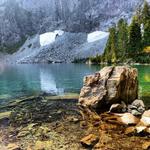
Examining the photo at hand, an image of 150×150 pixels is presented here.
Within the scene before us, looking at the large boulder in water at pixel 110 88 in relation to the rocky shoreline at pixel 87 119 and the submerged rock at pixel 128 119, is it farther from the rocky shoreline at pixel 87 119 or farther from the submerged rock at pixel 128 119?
the submerged rock at pixel 128 119

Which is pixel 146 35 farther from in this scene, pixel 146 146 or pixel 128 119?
pixel 146 146

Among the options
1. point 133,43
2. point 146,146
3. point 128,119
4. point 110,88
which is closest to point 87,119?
point 128,119

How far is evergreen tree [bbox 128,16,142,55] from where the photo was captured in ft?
398

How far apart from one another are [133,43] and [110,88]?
9258 centimetres

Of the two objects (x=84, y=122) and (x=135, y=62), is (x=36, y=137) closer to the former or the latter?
(x=84, y=122)

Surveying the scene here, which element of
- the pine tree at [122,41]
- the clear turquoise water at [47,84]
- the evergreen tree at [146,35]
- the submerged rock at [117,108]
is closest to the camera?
the submerged rock at [117,108]

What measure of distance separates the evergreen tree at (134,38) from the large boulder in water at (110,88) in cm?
8817

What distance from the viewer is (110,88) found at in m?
33.6

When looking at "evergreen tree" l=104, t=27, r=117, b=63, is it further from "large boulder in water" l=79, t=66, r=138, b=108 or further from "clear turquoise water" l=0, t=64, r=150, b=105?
"large boulder in water" l=79, t=66, r=138, b=108

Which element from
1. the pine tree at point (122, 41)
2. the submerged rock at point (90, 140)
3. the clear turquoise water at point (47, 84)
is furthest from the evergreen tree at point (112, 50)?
the submerged rock at point (90, 140)

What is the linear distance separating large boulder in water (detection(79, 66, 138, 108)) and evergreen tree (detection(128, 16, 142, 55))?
289 ft

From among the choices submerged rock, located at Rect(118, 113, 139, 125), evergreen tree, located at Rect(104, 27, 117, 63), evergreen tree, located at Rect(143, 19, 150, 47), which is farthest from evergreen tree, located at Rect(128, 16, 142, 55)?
submerged rock, located at Rect(118, 113, 139, 125)

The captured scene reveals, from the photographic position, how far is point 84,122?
27.0m

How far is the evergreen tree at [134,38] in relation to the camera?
398 ft
